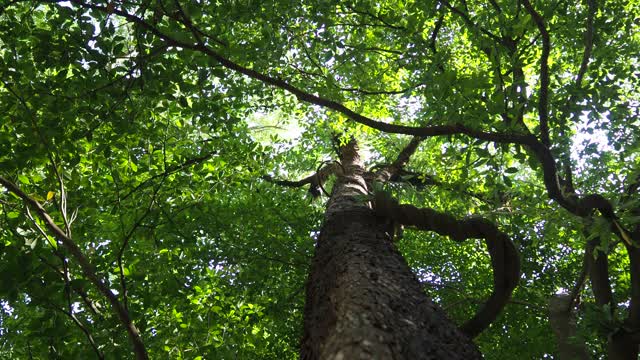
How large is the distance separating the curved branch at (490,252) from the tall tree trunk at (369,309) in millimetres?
400

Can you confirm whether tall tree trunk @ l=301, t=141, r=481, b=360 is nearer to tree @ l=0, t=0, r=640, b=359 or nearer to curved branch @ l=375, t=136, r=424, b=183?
tree @ l=0, t=0, r=640, b=359

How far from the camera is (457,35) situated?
320 inches

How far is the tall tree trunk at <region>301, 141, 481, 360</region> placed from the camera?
5.70 feet

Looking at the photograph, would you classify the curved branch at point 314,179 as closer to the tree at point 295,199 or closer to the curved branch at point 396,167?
the tree at point 295,199

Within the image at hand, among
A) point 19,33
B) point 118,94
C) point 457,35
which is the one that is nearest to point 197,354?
point 118,94

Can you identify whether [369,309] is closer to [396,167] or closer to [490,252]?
[490,252]

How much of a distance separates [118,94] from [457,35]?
655 centimetres

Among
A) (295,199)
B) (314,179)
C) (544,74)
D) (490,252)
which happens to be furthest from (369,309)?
(314,179)

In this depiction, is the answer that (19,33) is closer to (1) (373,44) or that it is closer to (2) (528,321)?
(1) (373,44)

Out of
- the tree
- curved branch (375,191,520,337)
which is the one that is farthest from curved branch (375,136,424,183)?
curved branch (375,191,520,337)

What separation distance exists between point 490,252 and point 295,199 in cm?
470

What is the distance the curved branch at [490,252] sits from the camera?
299 cm

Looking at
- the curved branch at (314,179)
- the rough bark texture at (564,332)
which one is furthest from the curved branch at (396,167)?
the rough bark texture at (564,332)

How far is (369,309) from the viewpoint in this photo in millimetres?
2012
